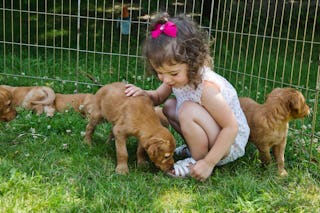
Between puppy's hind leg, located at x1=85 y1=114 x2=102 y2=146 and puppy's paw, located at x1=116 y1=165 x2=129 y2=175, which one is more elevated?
puppy's hind leg, located at x1=85 y1=114 x2=102 y2=146

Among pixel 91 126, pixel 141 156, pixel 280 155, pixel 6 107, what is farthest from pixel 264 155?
pixel 6 107

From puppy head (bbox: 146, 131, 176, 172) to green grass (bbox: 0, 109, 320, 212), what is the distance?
141mm

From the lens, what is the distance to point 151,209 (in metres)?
2.89

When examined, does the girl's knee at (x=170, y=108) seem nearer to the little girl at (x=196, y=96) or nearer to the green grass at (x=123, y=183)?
the little girl at (x=196, y=96)

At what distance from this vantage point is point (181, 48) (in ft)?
10.5

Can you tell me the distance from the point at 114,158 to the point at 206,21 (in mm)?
6342

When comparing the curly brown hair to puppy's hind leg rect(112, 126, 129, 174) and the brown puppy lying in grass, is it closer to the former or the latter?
puppy's hind leg rect(112, 126, 129, 174)

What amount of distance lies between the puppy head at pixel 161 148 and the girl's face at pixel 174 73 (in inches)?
15.4

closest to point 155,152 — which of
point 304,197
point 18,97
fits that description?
point 304,197

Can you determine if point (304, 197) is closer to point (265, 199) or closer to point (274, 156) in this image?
point (265, 199)

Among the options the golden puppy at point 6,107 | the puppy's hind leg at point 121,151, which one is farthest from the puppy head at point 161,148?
the golden puppy at point 6,107

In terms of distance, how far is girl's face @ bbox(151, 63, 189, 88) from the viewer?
321 centimetres

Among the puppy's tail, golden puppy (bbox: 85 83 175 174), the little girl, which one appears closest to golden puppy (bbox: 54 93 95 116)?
the puppy's tail

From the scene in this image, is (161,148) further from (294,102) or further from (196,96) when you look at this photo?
(294,102)
